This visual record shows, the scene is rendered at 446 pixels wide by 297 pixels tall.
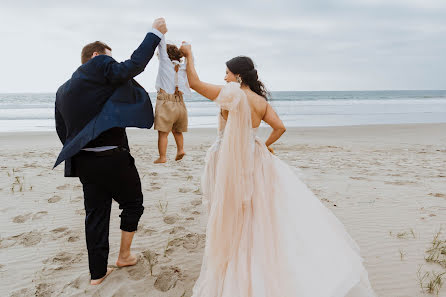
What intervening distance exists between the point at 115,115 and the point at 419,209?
4707 millimetres

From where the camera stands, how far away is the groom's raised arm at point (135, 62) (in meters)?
2.47

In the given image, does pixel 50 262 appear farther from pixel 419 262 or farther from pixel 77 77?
pixel 419 262

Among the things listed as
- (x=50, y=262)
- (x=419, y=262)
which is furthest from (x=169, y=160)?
(x=419, y=262)

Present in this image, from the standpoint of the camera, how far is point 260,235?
8.04 ft

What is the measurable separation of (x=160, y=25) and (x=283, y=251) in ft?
6.26

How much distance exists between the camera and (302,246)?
97.3 inches

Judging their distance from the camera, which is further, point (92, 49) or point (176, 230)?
point (176, 230)

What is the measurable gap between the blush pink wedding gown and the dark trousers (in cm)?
85

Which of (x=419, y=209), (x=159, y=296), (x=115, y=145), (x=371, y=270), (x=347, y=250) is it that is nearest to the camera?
(x=347, y=250)

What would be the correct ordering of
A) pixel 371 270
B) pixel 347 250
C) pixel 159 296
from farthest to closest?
pixel 371 270
pixel 159 296
pixel 347 250

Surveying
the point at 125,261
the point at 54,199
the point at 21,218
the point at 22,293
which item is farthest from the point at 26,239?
the point at 125,261

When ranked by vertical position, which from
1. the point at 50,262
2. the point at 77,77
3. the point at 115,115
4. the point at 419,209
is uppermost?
the point at 77,77

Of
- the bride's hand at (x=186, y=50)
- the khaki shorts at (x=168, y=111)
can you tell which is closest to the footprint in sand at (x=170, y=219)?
the khaki shorts at (x=168, y=111)

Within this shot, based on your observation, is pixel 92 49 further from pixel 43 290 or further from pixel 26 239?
pixel 26 239
